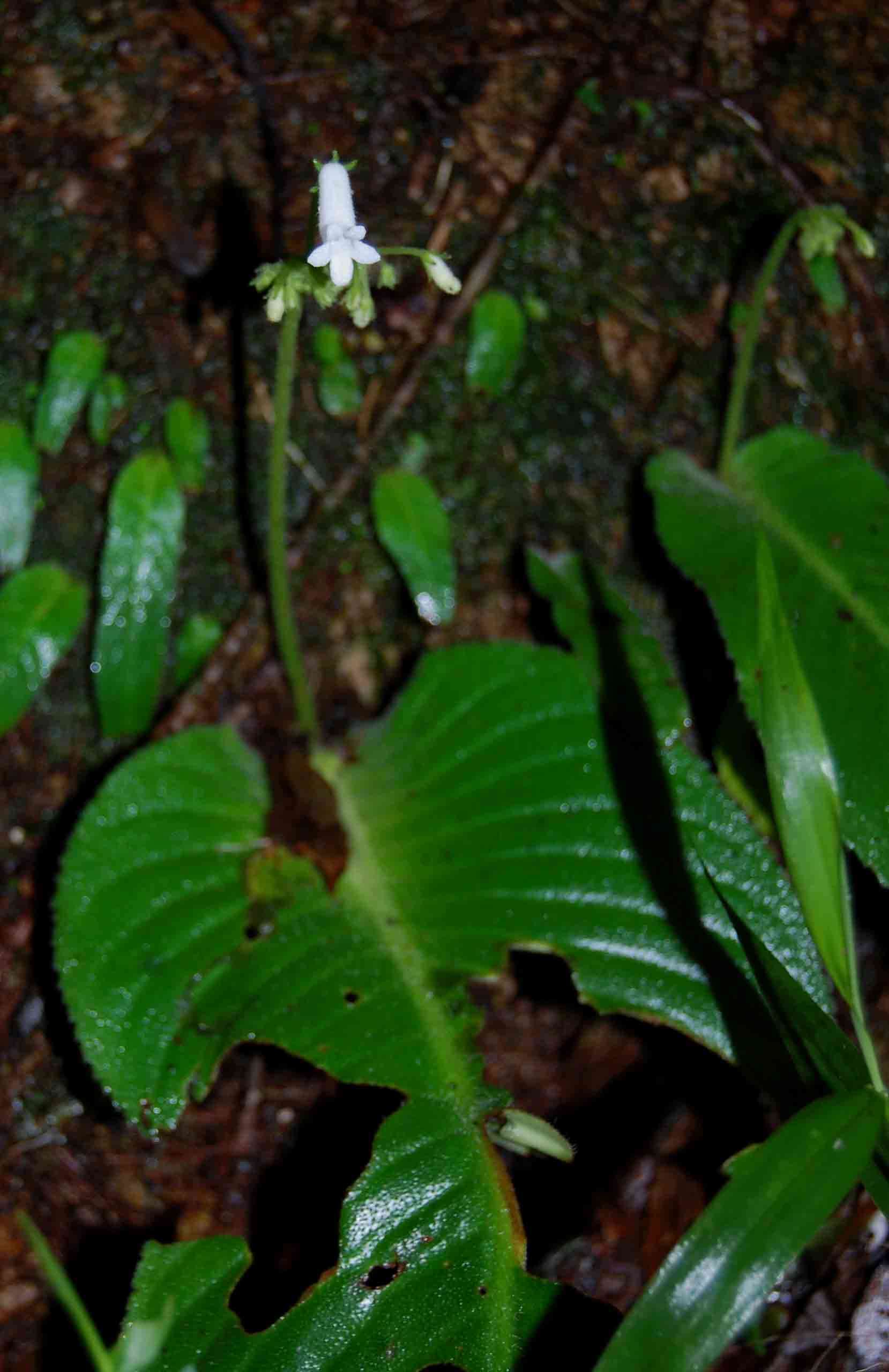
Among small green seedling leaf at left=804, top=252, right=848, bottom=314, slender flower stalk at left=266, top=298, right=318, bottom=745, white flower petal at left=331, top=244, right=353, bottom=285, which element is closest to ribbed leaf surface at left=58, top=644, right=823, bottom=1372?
slender flower stalk at left=266, top=298, right=318, bottom=745

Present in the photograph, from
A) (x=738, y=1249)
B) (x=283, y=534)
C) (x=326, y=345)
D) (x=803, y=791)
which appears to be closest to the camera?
(x=738, y=1249)

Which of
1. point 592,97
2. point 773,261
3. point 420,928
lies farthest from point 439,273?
point 592,97

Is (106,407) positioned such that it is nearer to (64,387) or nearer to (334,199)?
(64,387)

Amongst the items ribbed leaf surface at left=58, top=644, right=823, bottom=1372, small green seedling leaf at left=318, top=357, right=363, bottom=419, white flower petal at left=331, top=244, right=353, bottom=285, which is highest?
white flower petal at left=331, top=244, right=353, bottom=285

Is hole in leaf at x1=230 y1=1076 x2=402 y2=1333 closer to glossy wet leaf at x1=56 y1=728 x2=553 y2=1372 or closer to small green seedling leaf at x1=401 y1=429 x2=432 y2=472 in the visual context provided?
glossy wet leaf at x1=56 y1=728 x2=553 y2=1372

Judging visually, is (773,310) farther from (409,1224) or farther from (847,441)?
(409,1224)

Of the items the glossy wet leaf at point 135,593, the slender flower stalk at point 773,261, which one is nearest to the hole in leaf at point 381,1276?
the glossy wet leaf at point 135,593
